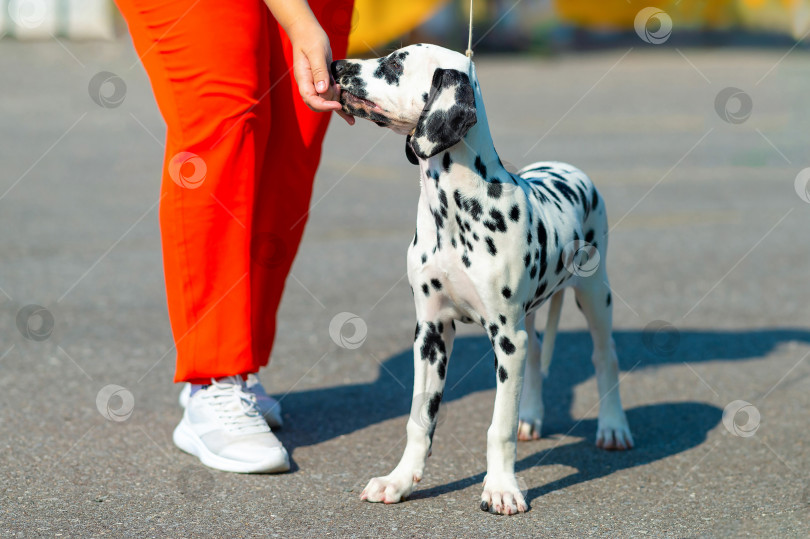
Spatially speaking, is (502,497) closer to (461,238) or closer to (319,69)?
(461,238)

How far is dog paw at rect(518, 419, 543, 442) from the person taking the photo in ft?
13.0

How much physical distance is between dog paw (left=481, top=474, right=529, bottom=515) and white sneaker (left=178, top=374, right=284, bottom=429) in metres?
1.09

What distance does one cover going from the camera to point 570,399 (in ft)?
14.7

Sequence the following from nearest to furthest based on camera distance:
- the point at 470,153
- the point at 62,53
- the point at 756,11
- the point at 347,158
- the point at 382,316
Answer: the point at 470,153 < the point at 382,316 < the point at 347,158 < the point at 62,53 < the point at 756,11

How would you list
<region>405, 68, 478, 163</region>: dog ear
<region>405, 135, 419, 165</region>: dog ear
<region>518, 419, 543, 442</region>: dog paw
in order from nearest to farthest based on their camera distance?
<region>405, 68, 478, 163</region>: dog ear → <region>405, 135, 419, 165</region>: dog ear → <region>518, 419, 543, 442</region>: dog paw

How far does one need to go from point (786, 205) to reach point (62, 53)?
16.4 meters

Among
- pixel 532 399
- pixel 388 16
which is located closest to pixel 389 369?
pixel 532 399

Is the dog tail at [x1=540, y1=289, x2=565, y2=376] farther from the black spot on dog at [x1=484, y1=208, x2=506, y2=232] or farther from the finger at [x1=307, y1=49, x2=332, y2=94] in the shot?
the finger at [x1=307, y1=49, x2=332, y2=94]

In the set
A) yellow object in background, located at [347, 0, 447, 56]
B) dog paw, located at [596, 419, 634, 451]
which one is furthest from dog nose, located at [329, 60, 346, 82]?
yellow object in background, located at [347, 0, 447, 56]

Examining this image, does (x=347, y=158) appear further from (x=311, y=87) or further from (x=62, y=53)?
(x=62, y=53)

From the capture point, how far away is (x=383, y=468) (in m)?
3.66

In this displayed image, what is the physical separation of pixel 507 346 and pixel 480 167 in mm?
584

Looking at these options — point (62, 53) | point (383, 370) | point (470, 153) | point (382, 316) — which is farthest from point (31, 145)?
point (62, 53)

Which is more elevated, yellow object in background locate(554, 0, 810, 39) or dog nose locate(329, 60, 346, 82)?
yellow object in background locate(554, 0, 810, 39)
